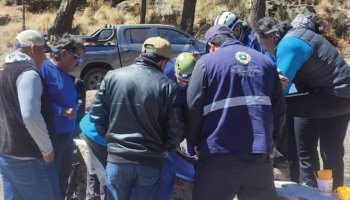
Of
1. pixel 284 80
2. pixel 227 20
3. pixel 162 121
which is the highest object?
pixel 227 20

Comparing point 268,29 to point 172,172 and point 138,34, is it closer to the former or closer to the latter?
point 172,172

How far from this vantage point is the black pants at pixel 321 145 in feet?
15.5

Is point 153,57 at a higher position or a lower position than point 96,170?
higher

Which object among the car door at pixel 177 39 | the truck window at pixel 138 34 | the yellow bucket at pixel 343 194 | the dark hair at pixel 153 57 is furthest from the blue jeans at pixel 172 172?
the truck window at pixel 138 34

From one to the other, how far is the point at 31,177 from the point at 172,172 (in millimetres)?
973

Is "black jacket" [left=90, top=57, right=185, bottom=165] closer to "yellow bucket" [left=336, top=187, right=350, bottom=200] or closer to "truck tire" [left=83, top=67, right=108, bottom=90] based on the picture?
"yellow bucket" [left=336, top=187, right=350, bottom=200]

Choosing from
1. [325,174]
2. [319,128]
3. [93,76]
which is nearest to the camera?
[325,174]

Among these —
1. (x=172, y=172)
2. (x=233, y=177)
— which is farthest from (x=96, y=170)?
(x=233, y=177)

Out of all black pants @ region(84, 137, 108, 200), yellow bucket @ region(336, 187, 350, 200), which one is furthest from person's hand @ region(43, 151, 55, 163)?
yellow bucket @ region(336, 187, 350, 200)

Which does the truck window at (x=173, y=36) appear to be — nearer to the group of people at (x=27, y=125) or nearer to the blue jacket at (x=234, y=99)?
the group of people at (x=27, y=125)

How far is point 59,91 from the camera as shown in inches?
181

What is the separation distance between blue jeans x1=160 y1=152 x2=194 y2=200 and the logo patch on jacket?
87 centimetres

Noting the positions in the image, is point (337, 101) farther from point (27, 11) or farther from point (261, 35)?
point (27, 11)

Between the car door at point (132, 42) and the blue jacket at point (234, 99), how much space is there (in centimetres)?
1192
